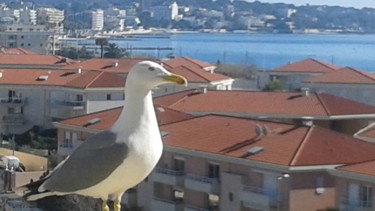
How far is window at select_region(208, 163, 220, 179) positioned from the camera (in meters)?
13.5

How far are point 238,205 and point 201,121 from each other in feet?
7.83

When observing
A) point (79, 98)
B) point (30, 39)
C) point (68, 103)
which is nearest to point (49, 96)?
point (68, 103)

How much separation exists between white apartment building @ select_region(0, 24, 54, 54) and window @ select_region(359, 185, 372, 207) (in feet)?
135

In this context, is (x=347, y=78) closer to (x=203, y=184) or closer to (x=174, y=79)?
(x=203, y=184)

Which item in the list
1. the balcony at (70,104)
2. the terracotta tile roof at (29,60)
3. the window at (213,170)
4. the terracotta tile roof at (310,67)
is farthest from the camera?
the terracotta tile roof at (29,60)

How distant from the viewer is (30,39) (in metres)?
52.1

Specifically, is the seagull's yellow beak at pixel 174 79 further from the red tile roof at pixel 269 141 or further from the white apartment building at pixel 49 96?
the white apartment building at pixel 49 96

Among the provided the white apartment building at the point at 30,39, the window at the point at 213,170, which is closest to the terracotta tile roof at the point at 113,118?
the window at the point at 213,170

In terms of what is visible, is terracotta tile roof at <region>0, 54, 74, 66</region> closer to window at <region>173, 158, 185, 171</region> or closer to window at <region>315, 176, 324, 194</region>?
window at <region>173, 158, 185, 171</region>

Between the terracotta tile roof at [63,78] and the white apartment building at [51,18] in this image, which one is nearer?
the terracotta tile roof at [63,78]

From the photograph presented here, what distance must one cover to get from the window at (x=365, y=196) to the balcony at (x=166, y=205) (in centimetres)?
282

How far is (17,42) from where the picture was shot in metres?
53.2

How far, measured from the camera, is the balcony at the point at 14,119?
24.7 meters

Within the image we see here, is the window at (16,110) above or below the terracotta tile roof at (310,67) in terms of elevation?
below
